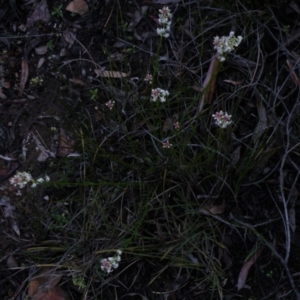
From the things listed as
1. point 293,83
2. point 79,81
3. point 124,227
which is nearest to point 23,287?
point 124,227

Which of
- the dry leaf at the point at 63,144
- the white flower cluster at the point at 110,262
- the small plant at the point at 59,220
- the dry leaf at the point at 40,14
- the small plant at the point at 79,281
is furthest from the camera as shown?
the dry leaf at the point at 40,14

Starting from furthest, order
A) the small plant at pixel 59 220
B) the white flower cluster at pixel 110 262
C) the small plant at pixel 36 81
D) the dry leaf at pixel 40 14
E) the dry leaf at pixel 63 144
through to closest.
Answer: the dry leaf at pixel 40 14, the small plant at pixel 36 81, the dry leaf at pixel 63 144, the small plant at pixel 59 220, the white flower cluster at pixel 110 262

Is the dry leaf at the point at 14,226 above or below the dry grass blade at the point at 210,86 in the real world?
below

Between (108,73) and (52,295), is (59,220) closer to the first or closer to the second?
(52,295)

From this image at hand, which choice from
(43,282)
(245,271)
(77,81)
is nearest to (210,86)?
(77,81)

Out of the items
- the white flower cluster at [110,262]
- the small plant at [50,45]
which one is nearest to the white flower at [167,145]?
the white flower cluster at [110,262]

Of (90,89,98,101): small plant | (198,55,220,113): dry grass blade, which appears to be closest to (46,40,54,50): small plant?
(90,89,98,101): small plant

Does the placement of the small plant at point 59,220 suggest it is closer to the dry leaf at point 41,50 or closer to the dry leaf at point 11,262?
the dry leaf at point 11,262

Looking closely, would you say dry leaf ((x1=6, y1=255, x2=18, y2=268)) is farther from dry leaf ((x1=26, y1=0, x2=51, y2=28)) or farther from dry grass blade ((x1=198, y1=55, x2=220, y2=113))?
dry leaf ((x1=26, y1=0, x2=51, y2=28))
